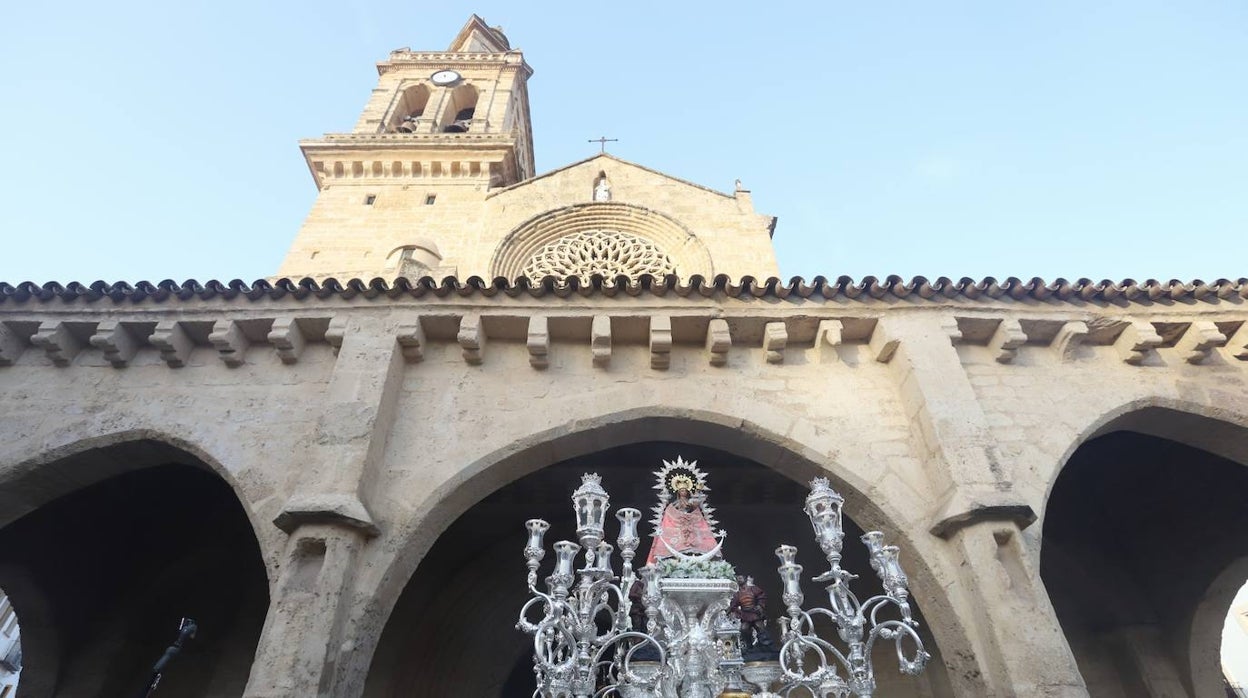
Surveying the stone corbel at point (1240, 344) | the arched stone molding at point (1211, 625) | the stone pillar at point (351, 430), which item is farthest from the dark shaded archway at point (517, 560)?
the stone corbel at point (1240, 344)

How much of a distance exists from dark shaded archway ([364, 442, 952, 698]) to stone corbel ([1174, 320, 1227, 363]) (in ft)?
11.3

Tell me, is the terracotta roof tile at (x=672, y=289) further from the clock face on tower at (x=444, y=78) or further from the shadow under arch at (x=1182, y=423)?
the clock face on tower at (x=444, y=78)

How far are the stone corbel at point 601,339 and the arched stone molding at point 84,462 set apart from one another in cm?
296

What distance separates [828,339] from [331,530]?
4.19 m

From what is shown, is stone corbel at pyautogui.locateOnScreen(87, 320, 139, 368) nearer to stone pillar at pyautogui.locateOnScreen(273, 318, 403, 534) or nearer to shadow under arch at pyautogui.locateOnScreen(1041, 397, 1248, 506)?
stone pillar at pyautogui.locateOnScreen(273, 318, 403, 534)

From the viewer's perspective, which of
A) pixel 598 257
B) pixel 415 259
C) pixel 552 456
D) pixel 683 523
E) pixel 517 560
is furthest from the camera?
pixel 598 257

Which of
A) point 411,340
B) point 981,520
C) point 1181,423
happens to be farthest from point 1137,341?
point 411,340

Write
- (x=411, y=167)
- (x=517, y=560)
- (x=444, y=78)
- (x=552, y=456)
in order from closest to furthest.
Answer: (x=552, y=456) < (x=517, y=560) < (x=411, y=167) < (x=444, y=78)

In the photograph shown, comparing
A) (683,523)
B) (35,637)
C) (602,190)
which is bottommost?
(683,523)

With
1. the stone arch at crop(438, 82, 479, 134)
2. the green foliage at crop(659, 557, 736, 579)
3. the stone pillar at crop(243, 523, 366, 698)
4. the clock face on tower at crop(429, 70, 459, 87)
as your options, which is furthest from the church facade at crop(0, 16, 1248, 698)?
the clock face on tower at crop(429, 70, 459, 87)

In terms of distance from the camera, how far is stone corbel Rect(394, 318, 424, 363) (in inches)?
228

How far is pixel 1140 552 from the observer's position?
8102 mm

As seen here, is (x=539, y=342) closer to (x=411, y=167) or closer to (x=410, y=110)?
Result: (x=411, y=167)

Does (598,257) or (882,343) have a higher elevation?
(598,257)
